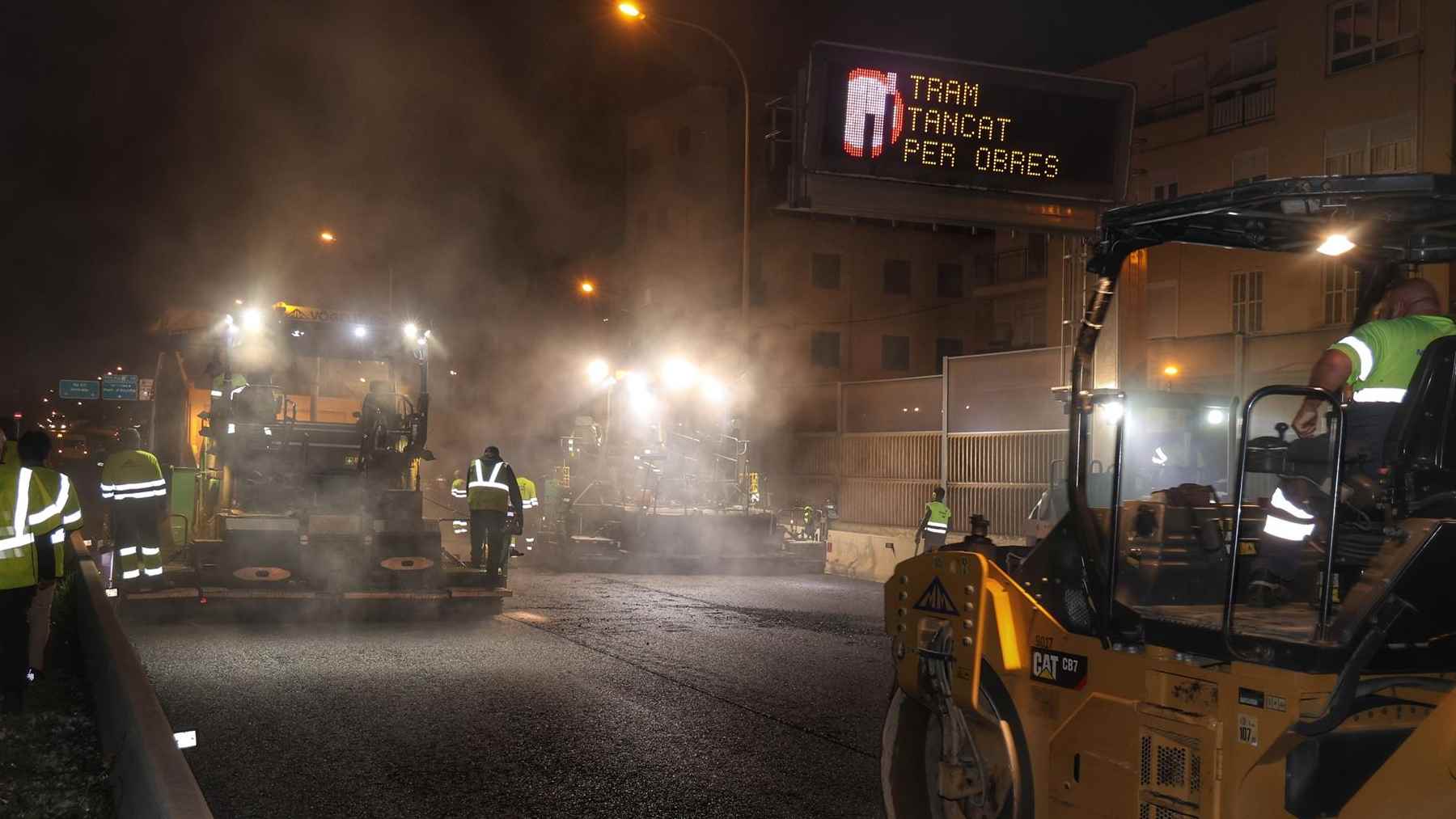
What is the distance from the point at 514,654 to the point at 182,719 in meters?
3.35

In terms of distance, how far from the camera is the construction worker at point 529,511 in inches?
774

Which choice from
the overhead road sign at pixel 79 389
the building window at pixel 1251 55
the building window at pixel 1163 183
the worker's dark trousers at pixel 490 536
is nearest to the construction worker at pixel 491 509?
the worker's dark trousers at pixel 490 536

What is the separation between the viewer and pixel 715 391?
22297 mm

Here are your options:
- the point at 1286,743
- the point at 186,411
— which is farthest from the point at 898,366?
the point at 1286,743

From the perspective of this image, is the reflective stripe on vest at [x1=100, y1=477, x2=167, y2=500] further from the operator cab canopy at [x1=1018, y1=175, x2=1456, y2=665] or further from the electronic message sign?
the operator cab canopy at [x1=1018, y1=175, x2=1456, y2=665]

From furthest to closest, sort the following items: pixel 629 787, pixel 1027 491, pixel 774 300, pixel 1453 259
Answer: pixel 774 300
pixel 1027 491
pixel 629 787
pixel 1453 259

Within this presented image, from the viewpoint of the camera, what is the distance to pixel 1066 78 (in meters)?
12.9

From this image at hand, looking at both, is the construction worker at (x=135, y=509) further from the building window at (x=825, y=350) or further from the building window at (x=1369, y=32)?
the building window at (x=825, y=350)

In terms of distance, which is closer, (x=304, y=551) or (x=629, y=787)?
(x=629, y=787)

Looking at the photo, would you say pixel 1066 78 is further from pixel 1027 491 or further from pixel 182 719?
pixel 182 719

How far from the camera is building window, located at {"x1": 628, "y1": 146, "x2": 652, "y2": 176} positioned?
48.7 metres

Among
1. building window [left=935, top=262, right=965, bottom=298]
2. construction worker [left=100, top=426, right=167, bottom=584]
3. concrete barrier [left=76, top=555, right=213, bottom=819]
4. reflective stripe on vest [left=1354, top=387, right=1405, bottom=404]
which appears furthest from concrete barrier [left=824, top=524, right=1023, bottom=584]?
building window [left=935, top=262, right=965, bottom=298]

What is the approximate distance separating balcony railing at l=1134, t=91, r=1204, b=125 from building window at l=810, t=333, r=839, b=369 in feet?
45.7

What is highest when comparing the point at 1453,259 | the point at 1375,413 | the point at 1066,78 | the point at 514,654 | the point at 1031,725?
the point at 1066,78
